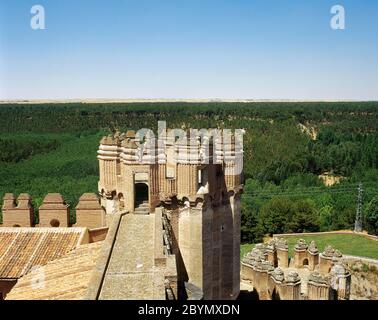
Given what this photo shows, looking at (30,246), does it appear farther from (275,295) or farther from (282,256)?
(282,256)

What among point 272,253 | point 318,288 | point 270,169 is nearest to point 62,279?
point 318,288

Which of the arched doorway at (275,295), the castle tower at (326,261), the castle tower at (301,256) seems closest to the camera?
the arched doorway at (275,295)

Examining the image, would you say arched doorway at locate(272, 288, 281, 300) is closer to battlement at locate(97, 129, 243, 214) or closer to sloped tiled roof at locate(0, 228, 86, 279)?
battlement at locate(97, 129, 243, 214)

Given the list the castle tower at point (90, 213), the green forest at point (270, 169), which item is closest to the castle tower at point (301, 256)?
the castle tower at point (90, 213)

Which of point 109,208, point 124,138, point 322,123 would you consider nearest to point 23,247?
point 109,208

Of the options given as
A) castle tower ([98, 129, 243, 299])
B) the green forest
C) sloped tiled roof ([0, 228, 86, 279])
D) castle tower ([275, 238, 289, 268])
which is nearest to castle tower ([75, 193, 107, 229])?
sloped tiled roof ([0, 228, 86, 279])

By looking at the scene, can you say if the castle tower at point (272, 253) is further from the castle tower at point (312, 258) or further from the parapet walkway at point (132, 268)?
the parapet walkway at point (132, 268)
